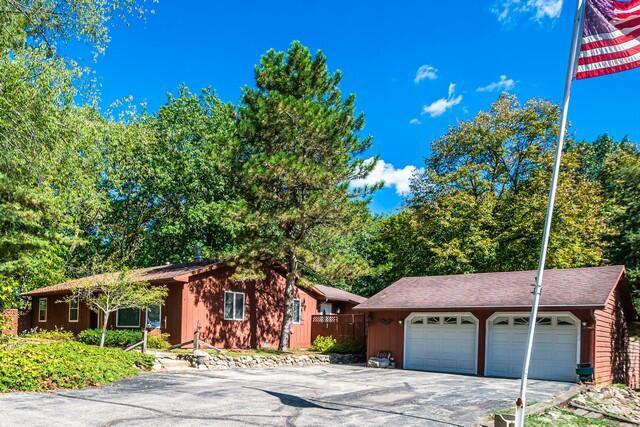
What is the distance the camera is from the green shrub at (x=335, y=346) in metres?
22.0

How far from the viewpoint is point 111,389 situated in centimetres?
1145

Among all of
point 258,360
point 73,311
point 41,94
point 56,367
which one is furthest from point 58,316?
point 41,94

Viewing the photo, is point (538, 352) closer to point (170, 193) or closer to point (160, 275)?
point (160, 275)

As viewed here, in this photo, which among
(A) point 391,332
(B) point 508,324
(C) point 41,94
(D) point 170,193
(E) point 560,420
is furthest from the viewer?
(D) point 170,193

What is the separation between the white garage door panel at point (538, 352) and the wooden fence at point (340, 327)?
Answer: 21.3 ft

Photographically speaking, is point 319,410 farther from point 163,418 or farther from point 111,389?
point 111,389

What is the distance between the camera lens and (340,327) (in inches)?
922

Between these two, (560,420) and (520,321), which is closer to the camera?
(560,420)

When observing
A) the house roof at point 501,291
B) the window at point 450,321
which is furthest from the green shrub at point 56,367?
the window at point 450,321

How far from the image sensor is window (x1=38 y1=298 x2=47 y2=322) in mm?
26394

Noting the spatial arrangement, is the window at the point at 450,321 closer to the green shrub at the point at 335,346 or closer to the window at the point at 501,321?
the window at the point at 501,321

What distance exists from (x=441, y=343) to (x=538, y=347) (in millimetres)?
3326

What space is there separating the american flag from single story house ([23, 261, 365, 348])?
1571 cm

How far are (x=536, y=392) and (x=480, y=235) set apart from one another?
14444mm
